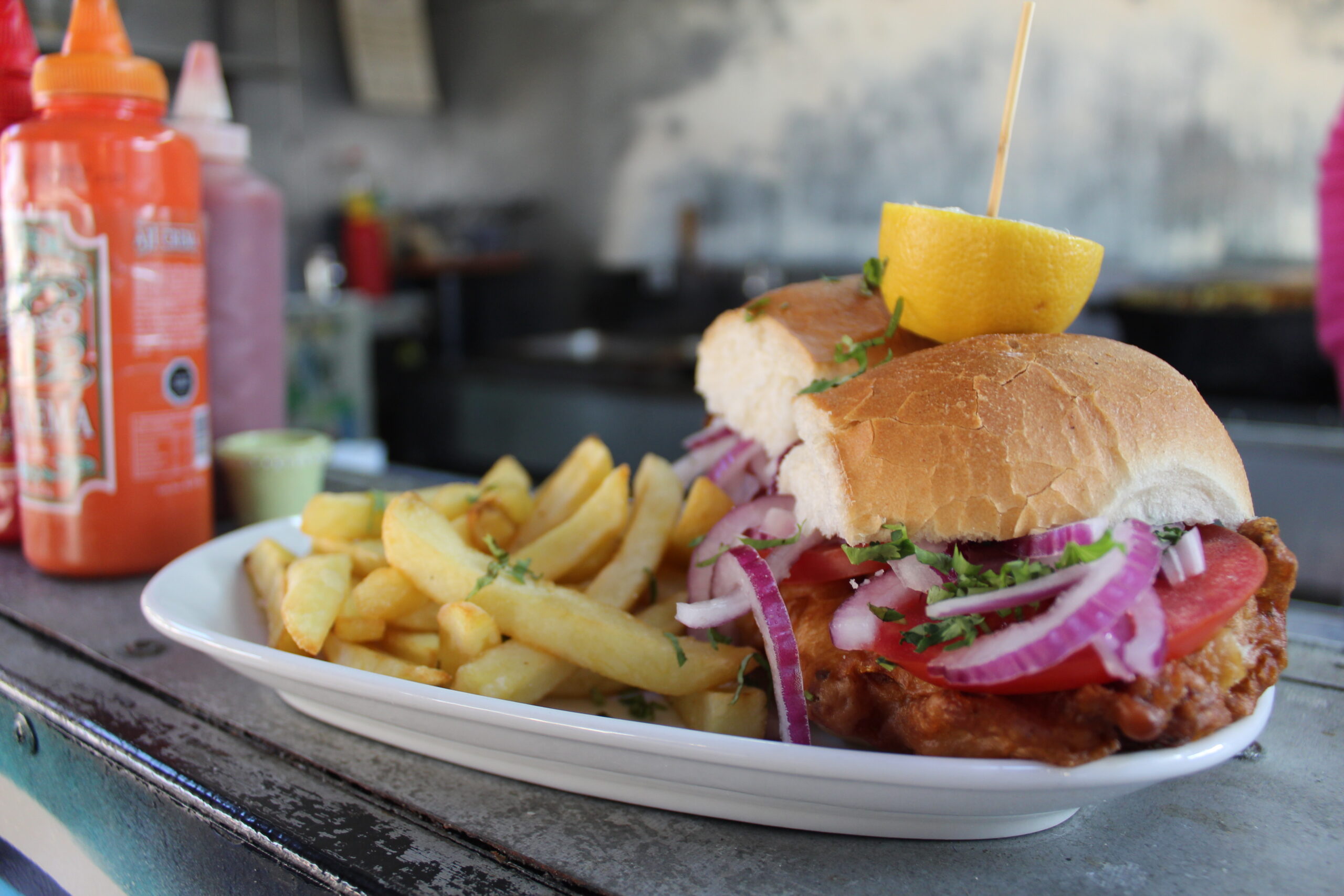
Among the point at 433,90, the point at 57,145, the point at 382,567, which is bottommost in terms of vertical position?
the point at 382,567

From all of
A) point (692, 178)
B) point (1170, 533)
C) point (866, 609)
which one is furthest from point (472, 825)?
point (692, 178)

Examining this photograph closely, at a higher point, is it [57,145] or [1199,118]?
[1199,118]

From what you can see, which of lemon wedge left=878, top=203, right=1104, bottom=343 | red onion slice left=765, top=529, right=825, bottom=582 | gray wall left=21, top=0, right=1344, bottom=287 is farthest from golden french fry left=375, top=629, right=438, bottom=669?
gray wall left=21, top=0, right=1344, bottom=287

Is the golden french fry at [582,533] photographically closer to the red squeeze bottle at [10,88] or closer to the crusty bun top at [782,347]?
the crusty bun top at [782,347]

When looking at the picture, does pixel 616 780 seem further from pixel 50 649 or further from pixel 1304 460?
pixel 1304 460

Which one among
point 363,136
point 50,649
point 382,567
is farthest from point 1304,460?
point 363,136

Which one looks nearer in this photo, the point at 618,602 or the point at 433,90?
the point at 618,602

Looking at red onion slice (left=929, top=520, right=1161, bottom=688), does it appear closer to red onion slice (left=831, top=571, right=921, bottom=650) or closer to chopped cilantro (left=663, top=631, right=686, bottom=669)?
red onion slice (left=831, top=571, right=921, bottom=650)
